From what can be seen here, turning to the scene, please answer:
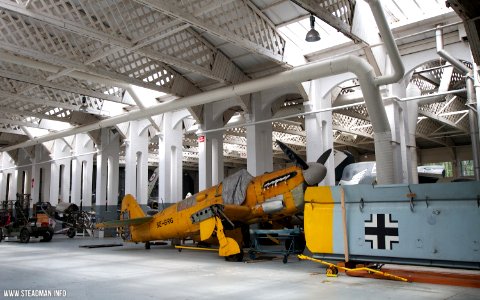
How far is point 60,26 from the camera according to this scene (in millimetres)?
10508

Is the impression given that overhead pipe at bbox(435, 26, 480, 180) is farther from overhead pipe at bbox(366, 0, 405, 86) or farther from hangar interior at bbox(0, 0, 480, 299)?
overhead pipe at bbox(366, 0, 405, 86)

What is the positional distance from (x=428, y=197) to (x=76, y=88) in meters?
14.6

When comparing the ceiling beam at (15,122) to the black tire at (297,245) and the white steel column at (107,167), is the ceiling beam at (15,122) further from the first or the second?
the black tire at (297,245)

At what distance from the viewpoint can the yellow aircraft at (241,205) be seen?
1199cm

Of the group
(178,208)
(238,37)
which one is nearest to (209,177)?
(178,208)

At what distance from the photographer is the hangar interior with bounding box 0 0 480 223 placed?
11.5 meters

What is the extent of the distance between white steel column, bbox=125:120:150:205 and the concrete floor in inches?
401

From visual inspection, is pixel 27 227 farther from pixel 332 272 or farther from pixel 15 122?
pixel 332 272

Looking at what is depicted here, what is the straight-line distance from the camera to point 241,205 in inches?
511

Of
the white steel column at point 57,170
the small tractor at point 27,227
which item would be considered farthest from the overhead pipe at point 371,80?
the white steel column at point 57,170

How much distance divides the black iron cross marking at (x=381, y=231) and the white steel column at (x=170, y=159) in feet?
45.3

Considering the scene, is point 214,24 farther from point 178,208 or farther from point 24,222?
point 24,222

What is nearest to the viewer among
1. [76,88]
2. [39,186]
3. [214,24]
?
[214,24]

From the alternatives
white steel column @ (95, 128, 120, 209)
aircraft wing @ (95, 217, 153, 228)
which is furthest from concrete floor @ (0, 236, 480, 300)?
white steel column @ (95, 128, 120, 209)
